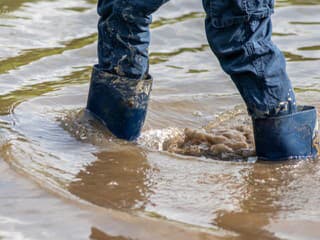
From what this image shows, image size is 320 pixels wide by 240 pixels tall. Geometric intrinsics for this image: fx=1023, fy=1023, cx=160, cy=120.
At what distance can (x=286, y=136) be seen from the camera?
12.6 ft

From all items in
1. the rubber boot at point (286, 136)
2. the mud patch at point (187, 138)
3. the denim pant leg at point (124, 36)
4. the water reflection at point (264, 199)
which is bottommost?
the mud patch at point (187, 138)

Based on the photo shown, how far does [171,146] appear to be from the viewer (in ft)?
13.5

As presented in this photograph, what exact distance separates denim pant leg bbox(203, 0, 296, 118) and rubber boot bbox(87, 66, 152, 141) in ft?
1.62

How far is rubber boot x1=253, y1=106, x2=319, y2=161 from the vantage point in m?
3.82

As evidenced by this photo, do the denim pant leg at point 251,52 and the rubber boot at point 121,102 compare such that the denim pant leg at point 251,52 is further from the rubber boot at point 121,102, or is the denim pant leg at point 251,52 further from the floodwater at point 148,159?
the rubber boot at point 121,102

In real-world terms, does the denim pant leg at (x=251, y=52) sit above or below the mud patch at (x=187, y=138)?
above

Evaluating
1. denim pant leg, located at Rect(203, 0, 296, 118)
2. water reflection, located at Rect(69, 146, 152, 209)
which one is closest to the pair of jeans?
denim pant leg, located at Rect(203, 0, 296, 118)

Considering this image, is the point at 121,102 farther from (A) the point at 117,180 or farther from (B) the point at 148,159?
(A) the point at 117,180

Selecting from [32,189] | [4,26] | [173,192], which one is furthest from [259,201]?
[4,26]

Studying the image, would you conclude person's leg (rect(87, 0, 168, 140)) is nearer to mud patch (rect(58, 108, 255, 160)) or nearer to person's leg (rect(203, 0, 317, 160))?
mud patch (rect(58, 108, 255, 160))

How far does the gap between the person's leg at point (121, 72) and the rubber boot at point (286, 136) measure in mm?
541

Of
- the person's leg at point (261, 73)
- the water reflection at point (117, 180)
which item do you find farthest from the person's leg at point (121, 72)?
the person's leg at point (261, 73)

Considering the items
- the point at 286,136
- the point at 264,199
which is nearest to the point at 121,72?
the point at 286,136

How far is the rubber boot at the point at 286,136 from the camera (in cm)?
382
